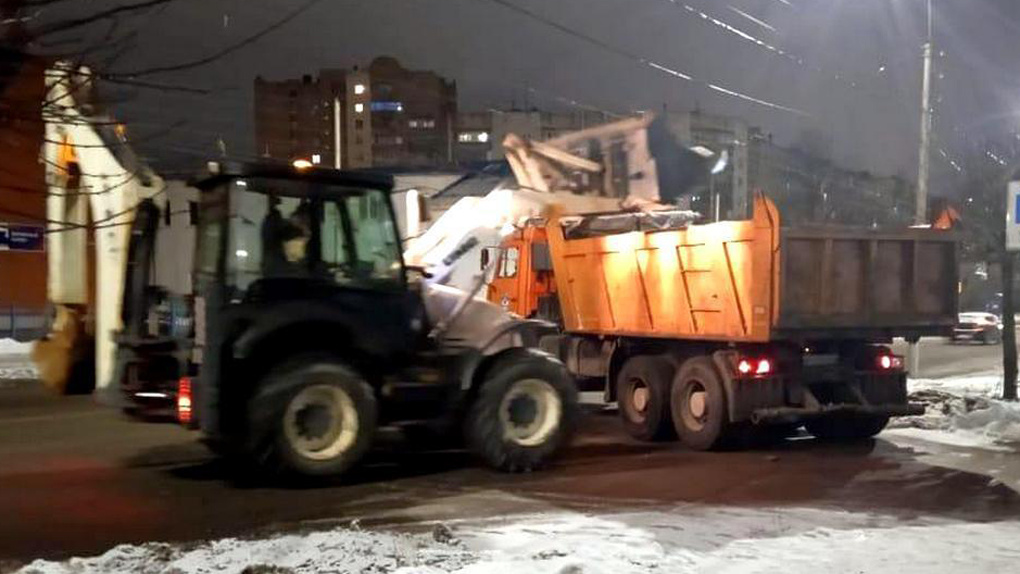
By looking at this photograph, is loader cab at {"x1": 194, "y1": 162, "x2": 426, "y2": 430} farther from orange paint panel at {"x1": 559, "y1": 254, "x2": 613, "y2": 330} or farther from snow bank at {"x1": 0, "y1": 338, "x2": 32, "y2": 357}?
snow bank at {"x1": 0, "y1": 338, "x2": 32, "y2": 357}

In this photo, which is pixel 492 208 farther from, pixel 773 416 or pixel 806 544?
pixel 806 544

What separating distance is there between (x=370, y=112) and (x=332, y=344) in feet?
244

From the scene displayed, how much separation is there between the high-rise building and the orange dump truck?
1945 inches

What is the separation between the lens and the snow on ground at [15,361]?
2361 cm

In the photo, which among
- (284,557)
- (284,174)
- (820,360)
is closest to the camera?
(284,557)

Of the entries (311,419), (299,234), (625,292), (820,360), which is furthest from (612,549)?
(625,292)

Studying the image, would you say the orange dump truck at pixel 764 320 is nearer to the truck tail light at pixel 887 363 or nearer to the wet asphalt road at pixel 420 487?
the truck tail light at pixel 887 363

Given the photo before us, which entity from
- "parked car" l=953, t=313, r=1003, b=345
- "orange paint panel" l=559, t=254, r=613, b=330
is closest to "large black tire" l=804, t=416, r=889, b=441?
"orange paint panel" l=559, t=254, r=613, b=330

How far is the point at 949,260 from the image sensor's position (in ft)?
41.7

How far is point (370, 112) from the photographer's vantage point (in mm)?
82812

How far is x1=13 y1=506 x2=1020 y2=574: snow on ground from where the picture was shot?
6938 mm

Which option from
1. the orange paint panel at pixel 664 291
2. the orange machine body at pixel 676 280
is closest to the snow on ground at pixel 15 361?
the orange machine body at pixel 676 280

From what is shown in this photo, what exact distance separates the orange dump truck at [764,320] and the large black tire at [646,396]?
17 mm

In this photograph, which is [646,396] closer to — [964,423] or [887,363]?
[887,363]
